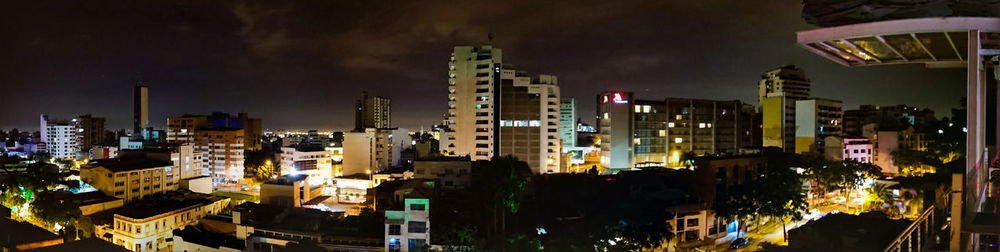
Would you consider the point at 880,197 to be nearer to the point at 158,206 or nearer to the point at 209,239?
the point at 209,239

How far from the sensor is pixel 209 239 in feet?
37.7

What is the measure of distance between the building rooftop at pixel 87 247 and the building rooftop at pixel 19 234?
0.57 meters

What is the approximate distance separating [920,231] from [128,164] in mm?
21541

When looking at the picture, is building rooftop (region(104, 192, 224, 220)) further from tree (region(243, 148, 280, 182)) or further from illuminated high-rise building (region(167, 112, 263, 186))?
illuminated high-rise building (region(167, 112, 263, 186))

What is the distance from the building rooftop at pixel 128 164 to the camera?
1677cm

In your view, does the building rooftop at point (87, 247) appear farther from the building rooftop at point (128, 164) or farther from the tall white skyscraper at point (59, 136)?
the tall white skyscraper at point (59, 136)

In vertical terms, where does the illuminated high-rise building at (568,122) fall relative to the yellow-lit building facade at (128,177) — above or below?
above

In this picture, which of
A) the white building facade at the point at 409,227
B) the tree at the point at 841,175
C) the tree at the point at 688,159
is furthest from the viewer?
the tree at the point at 688,159

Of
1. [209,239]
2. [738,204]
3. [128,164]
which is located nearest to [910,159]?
[738,204]

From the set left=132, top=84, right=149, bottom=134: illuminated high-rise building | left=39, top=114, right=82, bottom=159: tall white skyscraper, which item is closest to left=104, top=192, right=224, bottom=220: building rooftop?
left=39, top=114, right=82, bottom=159: tall white skyscraper

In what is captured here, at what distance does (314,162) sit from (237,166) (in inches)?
210

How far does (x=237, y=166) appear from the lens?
26.1 metres

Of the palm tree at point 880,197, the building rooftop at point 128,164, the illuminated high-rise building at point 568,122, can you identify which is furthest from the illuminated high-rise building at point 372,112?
the palm tree at point 880,197

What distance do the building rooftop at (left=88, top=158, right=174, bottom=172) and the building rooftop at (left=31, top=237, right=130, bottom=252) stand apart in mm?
18638
